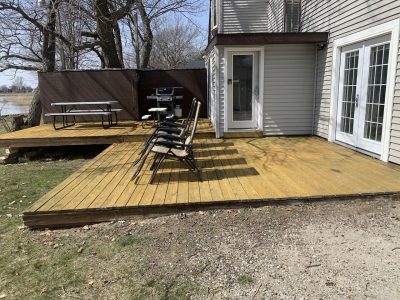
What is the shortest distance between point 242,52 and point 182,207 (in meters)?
4.92

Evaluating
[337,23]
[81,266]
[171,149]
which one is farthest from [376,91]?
[81,266]

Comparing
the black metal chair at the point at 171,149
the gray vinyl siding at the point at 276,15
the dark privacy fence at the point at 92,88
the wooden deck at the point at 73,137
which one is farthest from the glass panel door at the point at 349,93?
the dark privacy fence at the point at 92,88

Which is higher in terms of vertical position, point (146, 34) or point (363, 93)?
point (146, 34)

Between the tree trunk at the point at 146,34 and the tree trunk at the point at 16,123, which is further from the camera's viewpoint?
the tree trunk at the point at 146,34

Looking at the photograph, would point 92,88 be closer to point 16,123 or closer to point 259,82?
point 16,123

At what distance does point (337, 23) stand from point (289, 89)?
5.49 feet

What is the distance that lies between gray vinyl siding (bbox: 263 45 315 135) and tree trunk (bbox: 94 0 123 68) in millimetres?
6117

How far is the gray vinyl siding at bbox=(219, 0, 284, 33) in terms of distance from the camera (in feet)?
35.1

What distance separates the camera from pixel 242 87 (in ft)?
25.7

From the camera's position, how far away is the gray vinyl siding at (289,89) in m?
7.58

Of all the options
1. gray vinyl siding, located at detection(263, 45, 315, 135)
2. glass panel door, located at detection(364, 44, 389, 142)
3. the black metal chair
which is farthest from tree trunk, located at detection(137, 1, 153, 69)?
the black metal chair

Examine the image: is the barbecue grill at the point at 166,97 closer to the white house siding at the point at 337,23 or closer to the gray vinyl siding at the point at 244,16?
the gray vinyl siding at the point at 244,16

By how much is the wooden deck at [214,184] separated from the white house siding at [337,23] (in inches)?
38.9

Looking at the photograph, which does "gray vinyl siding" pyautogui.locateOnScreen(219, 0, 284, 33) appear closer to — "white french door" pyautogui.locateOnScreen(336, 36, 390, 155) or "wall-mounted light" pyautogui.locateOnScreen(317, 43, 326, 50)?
"wall-mounted light" pyautogui.locateOnScreen(317, 43, 326, 50)
